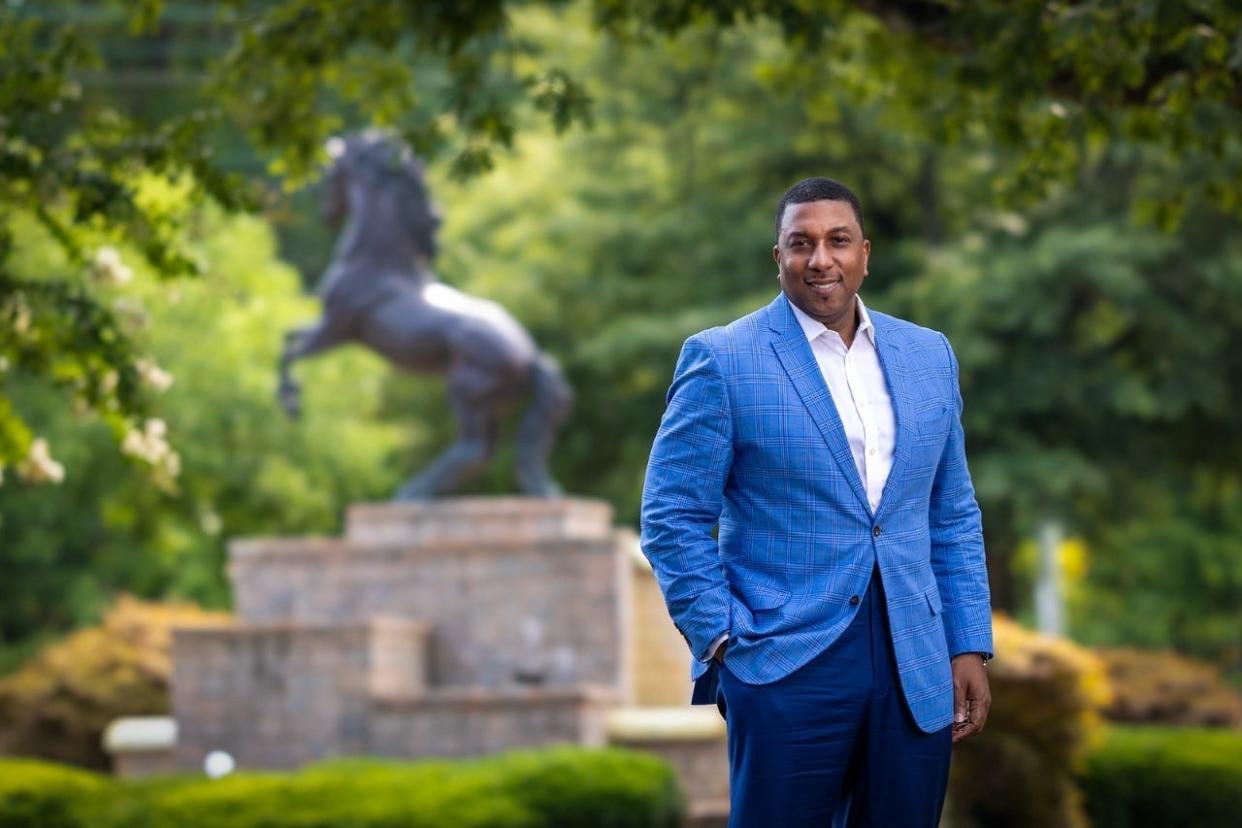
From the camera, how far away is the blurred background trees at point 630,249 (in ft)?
30.6


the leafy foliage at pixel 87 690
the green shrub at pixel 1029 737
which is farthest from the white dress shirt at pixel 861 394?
the leafy foliage at pixel 87 690

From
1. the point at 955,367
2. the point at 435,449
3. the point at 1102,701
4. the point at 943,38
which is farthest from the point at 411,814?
the point at 435,449

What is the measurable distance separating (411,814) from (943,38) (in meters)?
5.55

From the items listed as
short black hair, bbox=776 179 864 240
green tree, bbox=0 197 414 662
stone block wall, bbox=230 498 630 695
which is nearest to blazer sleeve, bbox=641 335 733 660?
short black hair, bbox=776 179 864 240

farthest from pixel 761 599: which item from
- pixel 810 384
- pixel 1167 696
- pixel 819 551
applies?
pixel 1167 696

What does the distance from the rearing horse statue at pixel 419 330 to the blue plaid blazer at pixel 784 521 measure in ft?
43.2

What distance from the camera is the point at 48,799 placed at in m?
11.9

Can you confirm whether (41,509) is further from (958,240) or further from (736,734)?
(736,734)

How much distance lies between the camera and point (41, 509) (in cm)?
2595

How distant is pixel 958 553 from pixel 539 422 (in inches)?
529

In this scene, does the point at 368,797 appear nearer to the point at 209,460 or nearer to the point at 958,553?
the point at 958,553

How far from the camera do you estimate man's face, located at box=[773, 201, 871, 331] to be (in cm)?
463

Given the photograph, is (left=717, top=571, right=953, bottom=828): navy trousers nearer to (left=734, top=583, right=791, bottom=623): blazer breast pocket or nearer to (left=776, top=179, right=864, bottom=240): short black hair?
(left=734, top=583, right=791, bottom=623): blazer breast pocket

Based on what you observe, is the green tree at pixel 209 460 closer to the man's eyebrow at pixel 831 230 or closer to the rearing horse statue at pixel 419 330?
the rearing horse statue at pixel 419 330
